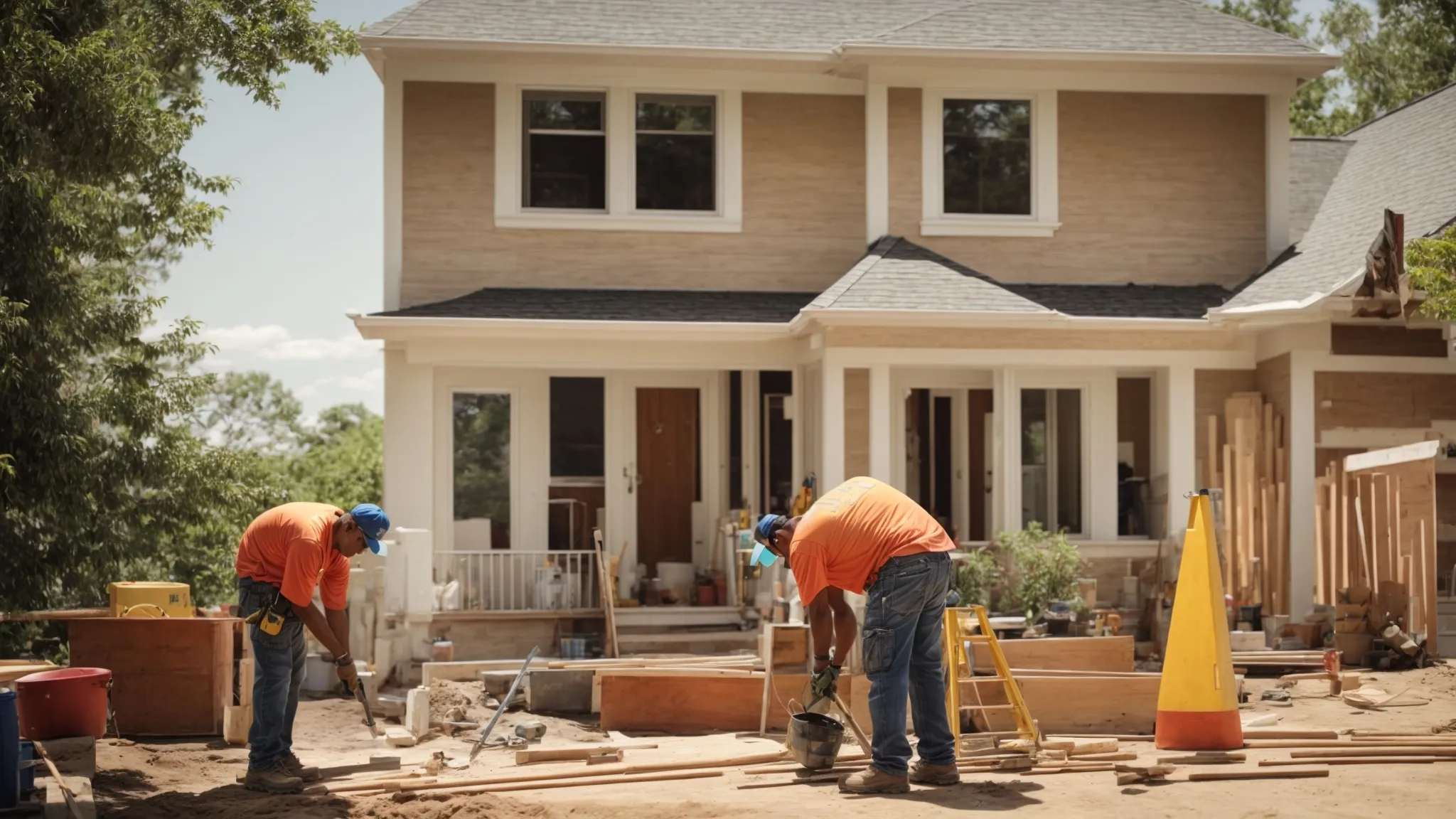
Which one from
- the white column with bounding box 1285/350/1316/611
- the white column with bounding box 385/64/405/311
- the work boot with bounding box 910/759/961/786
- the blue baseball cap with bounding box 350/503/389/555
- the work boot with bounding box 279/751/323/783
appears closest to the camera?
the work boot with bounding box 910/759/961/786

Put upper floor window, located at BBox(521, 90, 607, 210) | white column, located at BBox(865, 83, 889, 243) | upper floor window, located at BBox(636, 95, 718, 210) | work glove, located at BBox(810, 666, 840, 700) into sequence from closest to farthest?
work glove, located at BBox(810, 666, 840, 700) → white column, located at BBox(865, 83, 889, 243) → upper floor window, located at BBox(521, 90, 607, 210) → upper floor window, located at BBox(636, 95, 718, 210)

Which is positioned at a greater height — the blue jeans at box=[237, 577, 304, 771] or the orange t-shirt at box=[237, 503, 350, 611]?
the orange t-shirt at box=[237, 503, 350, 611]

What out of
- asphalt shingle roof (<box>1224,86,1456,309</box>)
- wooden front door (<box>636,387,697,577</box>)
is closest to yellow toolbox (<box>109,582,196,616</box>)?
wooden front door (<box>636,387,697,577</box>)

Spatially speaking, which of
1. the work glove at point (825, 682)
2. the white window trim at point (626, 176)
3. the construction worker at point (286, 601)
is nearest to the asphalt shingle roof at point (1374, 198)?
the white window trim at point (626, 176)

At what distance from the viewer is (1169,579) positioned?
54.3ft

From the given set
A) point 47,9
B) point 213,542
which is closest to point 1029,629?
point 47,9

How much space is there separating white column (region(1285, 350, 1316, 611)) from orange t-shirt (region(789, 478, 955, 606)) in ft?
28.7

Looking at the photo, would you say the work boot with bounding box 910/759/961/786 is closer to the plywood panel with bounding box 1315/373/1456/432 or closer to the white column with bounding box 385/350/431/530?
the plywood panel with bounding box 1315/373/1456/432

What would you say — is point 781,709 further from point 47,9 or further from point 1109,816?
point 47,9

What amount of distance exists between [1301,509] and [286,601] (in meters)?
11.4

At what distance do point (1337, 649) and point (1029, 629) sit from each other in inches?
117

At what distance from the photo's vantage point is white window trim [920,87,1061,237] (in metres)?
18.5

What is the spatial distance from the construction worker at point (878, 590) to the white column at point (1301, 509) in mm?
8716

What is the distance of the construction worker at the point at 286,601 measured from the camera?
9445 mm
